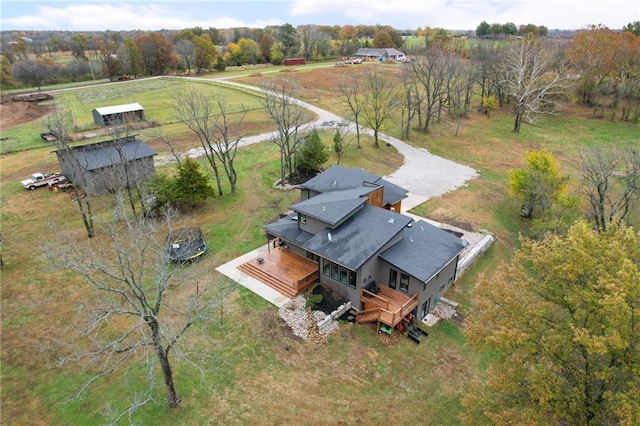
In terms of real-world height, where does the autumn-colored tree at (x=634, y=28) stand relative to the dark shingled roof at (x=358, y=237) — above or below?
above

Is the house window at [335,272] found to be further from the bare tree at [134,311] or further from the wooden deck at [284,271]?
the bare tree at [134,311]

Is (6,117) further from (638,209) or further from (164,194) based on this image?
(638,209)

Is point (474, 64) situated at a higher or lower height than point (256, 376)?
higher

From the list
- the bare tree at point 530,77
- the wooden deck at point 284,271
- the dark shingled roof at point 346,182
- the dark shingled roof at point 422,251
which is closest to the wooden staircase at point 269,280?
the wooden deck at point 284,271

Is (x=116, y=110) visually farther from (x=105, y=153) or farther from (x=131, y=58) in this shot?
(x=131, y=58)

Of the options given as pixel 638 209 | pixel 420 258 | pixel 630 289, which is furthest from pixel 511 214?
pixel 630 289

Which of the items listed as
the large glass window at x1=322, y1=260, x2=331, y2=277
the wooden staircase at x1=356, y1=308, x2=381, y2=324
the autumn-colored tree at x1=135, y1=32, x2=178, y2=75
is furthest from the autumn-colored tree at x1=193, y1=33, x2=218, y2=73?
the wooden staircase at x1=356, y1=308, x2=381, y2=324

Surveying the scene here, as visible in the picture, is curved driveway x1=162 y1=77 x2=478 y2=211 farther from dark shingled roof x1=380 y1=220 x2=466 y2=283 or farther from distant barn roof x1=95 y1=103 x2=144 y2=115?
distant barn roof x1=95 y1=103 x2=144 y2=115

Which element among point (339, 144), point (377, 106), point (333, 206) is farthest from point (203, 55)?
point (333, 206)
